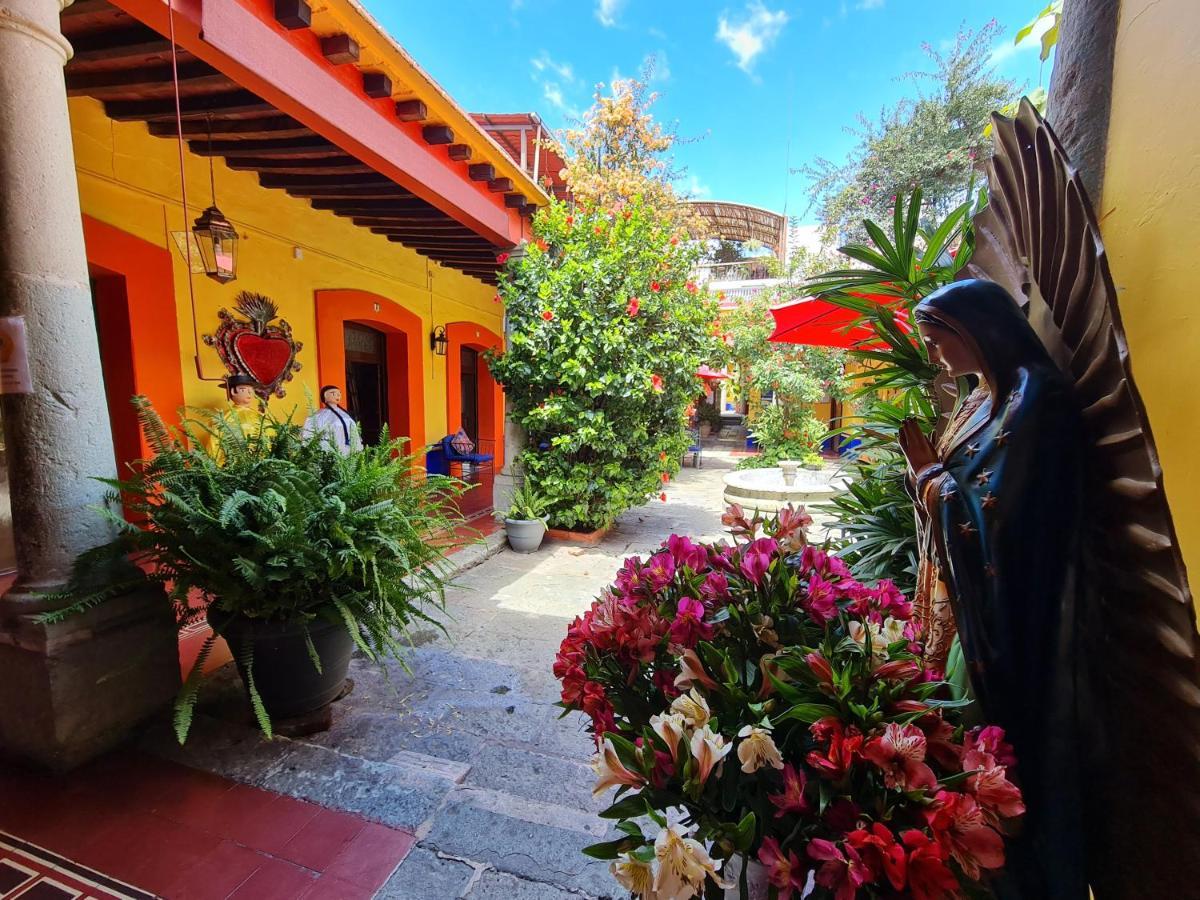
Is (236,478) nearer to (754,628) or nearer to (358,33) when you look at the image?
(754,628)

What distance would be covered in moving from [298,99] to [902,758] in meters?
3.64

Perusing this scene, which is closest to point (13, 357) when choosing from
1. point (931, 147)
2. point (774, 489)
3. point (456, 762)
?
point (456, 762)

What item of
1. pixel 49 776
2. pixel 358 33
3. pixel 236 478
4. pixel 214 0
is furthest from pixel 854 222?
pixel 49 776

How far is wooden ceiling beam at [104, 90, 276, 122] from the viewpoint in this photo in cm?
329

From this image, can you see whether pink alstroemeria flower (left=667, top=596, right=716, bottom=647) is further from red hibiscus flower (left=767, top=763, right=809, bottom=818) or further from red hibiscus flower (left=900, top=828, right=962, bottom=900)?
red hibiscus flower (left=900, top=828, right=962, bottom=900)

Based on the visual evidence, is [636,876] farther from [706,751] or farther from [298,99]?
[298,99]

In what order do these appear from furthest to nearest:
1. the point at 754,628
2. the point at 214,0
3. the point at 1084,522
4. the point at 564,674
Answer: the point at 214,0, the point at 564,674, the point at 754,628, the point at 1084,522

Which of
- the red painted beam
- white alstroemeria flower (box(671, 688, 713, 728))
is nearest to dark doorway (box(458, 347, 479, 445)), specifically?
the red painted beam

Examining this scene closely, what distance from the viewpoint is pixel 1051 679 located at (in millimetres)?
818

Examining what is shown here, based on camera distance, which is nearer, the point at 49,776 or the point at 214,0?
the point at 49,776

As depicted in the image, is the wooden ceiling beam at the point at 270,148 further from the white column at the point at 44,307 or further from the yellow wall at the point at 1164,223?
the yellow wall at the point at 1164,223

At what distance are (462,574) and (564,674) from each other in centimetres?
351

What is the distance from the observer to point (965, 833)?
27.7 inches

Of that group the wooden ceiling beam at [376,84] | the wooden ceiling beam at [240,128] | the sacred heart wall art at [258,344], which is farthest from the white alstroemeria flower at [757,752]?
the sacred heart wall art at [258,344]
